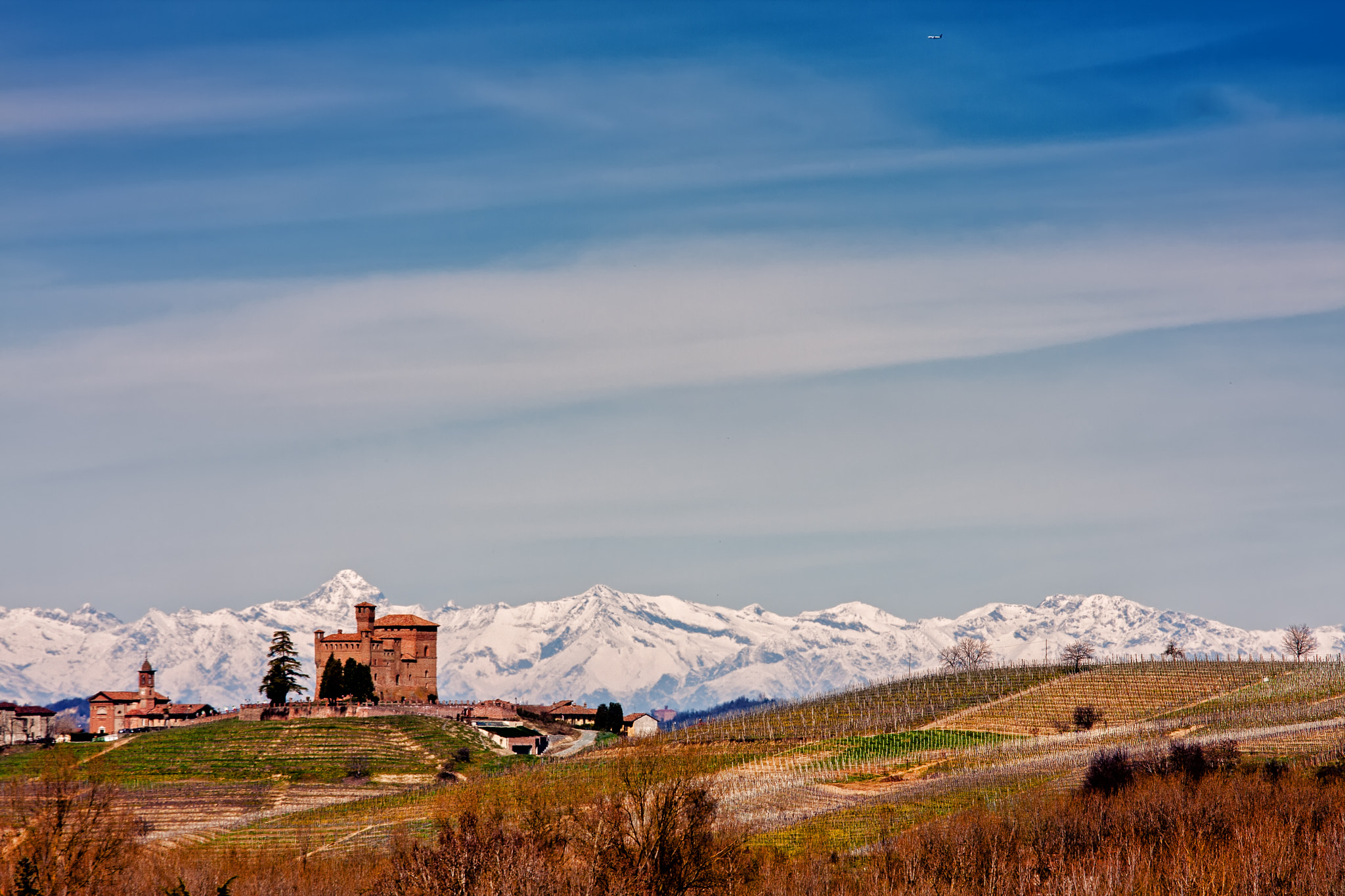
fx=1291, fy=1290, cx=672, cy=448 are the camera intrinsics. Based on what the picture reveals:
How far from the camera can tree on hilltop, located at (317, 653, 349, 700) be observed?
178m

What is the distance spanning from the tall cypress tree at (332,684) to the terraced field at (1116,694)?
86669 millimetres

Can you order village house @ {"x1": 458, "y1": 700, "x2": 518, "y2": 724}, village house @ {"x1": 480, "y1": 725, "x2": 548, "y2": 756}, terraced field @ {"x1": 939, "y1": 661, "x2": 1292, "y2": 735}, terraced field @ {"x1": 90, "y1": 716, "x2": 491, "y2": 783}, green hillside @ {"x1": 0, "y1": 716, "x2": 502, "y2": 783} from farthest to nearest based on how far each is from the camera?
village house @ {"x1": 458, "y1": 700, "x2": 518, "y2": 724}
village house @ {"x1": 480, "y1": 725, "x2": 548, "y2": 756}
terraced field @ {"x1": 90, "y1": 716, "x2": 491, "y2": 783}
green hillside @ {"x1": 0, "y1": 716, "x2": 502, "y2": 783}
terraced field @ {"x1": 939, "y1": 661, "x2": 1292, "y2": 735}

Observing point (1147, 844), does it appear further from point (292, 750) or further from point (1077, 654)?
point (1077, 654)

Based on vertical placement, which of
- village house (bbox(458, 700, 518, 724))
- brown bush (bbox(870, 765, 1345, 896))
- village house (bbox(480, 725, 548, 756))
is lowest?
village house (bbox(480, 725, 548, 756))

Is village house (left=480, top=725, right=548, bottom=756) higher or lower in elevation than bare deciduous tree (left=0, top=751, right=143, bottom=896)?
lower

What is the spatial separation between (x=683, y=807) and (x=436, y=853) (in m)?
9.83

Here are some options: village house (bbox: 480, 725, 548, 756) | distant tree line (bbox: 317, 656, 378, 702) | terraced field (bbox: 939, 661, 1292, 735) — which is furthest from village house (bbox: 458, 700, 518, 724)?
terraced field (bbox: 939, 661, 1292, 735)

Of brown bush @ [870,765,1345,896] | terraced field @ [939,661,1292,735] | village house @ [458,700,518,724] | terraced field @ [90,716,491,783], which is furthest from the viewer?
village house @ [458,700,518,724]

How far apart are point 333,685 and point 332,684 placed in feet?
0.98

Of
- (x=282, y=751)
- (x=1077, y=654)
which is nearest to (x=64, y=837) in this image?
(x=282, y=751)

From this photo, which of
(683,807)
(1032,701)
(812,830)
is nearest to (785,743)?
(1032,701)

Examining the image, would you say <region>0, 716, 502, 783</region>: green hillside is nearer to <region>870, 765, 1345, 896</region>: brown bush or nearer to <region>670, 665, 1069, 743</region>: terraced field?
<region>670, 665, 1069, 743</region>: terraced field

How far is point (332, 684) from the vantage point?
17975 cm

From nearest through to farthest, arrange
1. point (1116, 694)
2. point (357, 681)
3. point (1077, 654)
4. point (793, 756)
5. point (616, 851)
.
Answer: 1. point (616, 851)
2. point (793, 756)
3. point (1116, 694)
4. point (1077, 654)
5. point (357, 681)
